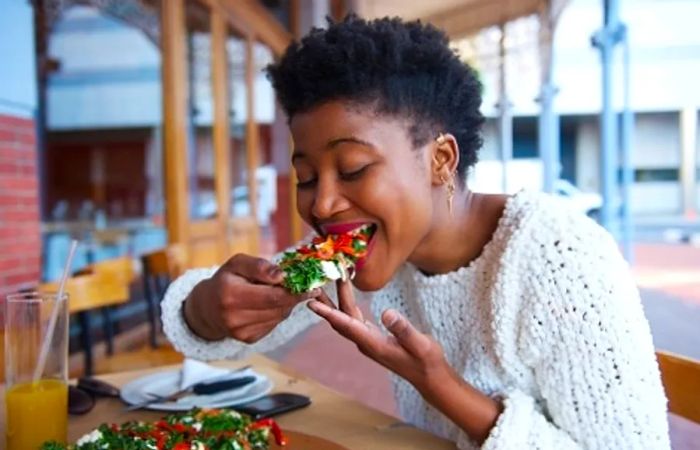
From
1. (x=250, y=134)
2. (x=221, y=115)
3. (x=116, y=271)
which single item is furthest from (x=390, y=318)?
(x=250, y=134)

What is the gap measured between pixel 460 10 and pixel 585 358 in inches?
350

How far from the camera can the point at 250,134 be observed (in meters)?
6.30

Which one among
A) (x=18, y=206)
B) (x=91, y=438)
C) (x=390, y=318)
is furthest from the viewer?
(x=18, y=206)

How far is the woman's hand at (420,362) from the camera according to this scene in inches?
35.0

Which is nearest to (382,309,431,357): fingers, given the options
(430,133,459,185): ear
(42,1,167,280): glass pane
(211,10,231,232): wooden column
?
(430,133,459,185): ear

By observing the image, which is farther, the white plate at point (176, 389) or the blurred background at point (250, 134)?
the blurred background at point (250, 134)

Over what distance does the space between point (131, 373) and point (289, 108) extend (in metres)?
0.76

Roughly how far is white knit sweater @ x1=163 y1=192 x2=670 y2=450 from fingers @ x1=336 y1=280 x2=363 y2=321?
0.23 metres

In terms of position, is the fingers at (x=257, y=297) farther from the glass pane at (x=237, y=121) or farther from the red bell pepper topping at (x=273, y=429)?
the glass pane at (x=237, y=121)

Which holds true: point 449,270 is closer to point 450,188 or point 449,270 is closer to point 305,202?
point 450,188

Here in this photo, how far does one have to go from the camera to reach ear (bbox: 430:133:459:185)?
43.8 inches

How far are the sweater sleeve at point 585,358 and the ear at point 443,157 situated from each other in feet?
0.69

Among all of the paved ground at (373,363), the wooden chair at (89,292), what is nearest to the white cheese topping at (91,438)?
the wooden chair at (89,292)

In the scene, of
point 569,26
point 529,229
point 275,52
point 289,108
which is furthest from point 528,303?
point 569,26
